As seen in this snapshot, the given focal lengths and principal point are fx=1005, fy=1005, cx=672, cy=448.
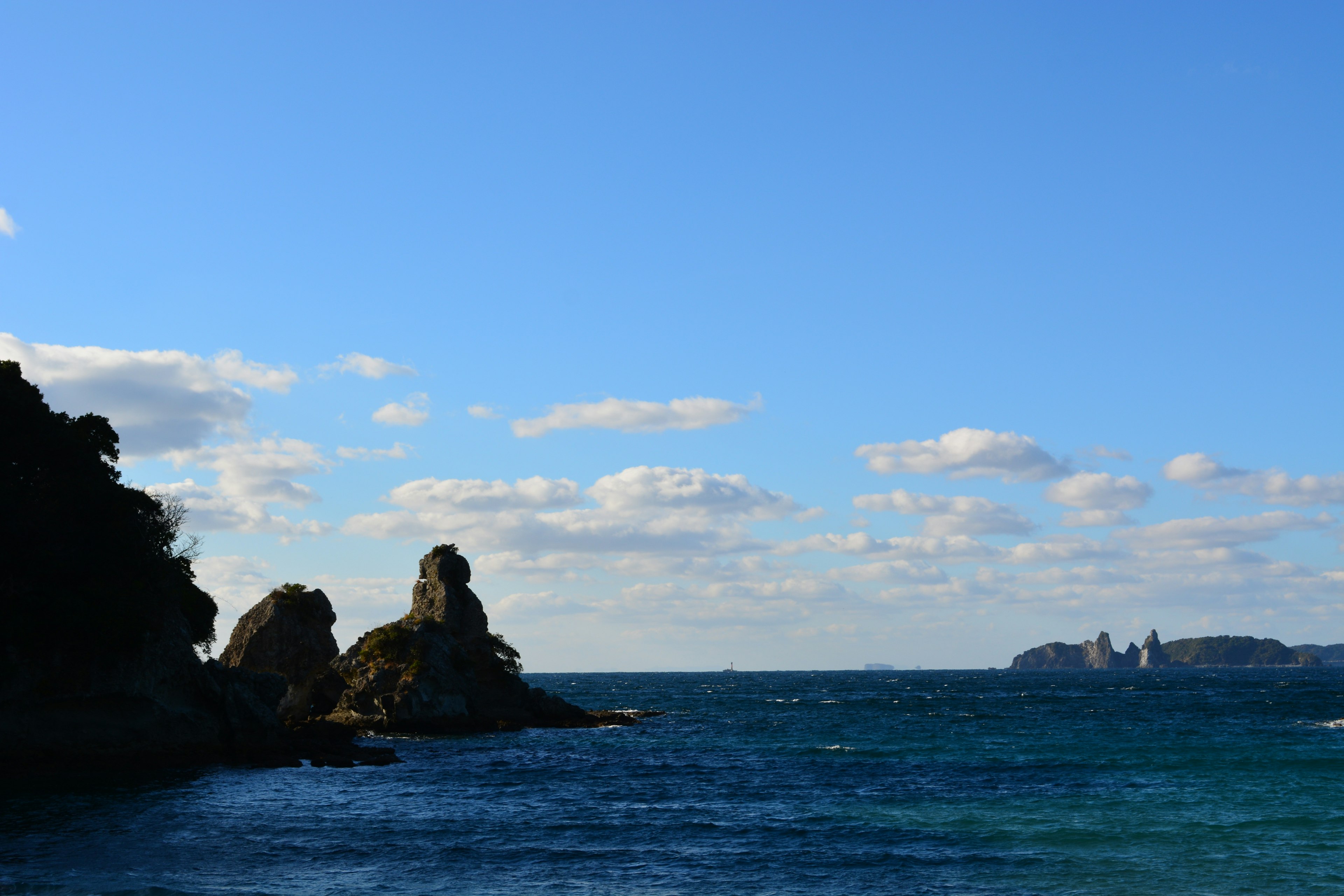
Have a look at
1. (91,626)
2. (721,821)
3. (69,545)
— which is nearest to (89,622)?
(91,626)

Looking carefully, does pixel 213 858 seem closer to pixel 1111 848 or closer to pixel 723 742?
pixel 1111 848

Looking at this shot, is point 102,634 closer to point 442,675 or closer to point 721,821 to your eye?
point 721,821

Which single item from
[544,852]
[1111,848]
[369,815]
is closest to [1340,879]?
[1111,848]

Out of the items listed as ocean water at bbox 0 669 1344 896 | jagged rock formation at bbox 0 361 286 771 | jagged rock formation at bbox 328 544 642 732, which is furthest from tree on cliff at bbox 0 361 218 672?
jagged rock formation at bbox 328 544 642 732

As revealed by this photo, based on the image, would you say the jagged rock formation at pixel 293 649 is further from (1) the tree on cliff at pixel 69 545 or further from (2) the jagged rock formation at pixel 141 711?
(1) the tree on cliff at pixel 69 545

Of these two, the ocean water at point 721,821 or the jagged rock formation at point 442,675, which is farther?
the jagged rock formation at point 442,675

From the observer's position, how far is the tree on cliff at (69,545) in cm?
4797

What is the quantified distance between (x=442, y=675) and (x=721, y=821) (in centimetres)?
4669

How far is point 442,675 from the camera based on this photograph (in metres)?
82.0

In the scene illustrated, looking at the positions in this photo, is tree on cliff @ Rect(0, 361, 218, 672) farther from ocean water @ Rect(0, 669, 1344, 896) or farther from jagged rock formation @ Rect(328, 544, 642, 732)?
jagged rock formation @ Rect(328, 544, 642, 732)

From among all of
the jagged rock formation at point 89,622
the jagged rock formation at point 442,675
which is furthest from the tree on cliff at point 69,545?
the jagged rock formation at point 442,675

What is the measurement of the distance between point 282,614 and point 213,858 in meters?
55.3

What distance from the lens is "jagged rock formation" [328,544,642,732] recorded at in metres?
79.1

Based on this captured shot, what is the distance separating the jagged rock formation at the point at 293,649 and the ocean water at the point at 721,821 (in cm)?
1517
